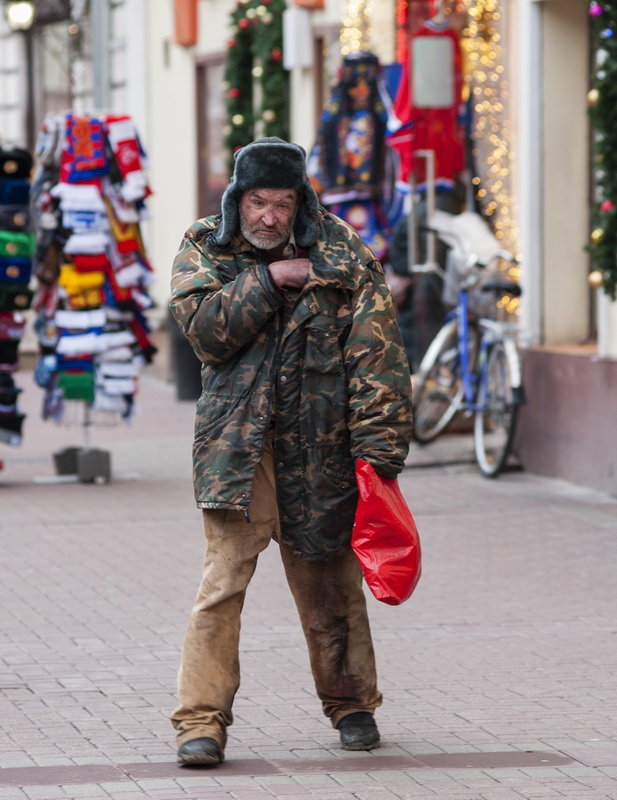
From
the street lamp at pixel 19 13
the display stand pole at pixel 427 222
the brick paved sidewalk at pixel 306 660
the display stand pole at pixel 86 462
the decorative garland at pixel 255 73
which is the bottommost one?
the brick paved sidewalk at pixel 306 660

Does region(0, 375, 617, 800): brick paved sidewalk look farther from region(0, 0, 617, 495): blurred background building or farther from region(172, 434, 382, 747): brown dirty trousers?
region(0, 0, 617, 495): blurred background building

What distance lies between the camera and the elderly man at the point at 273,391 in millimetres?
5543

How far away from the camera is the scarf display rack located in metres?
11.4

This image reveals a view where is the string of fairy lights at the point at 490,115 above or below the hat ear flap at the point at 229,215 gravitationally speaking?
above

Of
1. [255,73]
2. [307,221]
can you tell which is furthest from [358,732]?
[255,73]

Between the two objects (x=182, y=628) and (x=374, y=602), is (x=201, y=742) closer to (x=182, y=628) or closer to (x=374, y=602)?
(x=182, y=628)

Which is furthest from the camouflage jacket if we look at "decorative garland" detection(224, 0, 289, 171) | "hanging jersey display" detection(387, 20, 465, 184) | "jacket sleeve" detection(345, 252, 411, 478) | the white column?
"decorative garland" detection(224, 0, 289, 171)

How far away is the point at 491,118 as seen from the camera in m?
13.7

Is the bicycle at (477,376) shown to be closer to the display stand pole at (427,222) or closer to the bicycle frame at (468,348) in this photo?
the bicycle frame at (468,348)

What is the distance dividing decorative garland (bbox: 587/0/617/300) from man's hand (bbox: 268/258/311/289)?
17.9 feet

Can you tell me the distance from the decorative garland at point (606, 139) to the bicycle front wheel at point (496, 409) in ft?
3.36

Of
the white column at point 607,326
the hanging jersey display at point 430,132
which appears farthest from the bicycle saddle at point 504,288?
the hanging jersey display at point 430,132

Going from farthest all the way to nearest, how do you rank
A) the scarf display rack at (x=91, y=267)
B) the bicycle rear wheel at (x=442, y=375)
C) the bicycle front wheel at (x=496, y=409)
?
the bicycle rear wheel at (x=442, y=375)
the bicycle front wheel at (x=496, y=409)
the scarf display rack at (x=91, y=267)

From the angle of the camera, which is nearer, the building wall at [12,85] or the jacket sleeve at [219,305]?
the jacket sleeve at [219,305]
